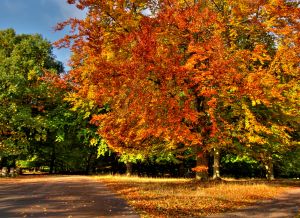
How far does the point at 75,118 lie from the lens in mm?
41219

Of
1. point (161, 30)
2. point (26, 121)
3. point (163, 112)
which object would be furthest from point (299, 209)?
point (26, 121)

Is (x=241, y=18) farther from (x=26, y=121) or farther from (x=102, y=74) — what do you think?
(x=26, y=121)

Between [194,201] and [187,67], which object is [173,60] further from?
[194,201]

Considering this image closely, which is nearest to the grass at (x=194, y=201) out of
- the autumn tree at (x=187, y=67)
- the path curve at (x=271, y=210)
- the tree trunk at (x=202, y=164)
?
the path curve at (x=271, y=210)

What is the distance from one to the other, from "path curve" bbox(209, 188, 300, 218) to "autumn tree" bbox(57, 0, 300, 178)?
3515mm

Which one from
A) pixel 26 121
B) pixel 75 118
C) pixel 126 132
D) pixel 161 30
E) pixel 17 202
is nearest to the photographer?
pixel 17 202

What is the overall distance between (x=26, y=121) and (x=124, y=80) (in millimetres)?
20454

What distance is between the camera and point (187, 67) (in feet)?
59.0

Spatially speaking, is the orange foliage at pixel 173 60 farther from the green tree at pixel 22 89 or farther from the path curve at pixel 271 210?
the green tree at pixel 22 89

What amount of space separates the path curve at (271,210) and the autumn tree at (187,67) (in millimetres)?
3515

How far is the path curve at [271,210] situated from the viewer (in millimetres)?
12953

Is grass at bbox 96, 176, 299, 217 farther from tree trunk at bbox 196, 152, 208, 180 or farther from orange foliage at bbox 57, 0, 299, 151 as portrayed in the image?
tree trunk at bbox 196, 152, 208, 180

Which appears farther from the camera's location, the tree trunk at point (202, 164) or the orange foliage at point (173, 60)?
the tree trunk at point (202, 164)

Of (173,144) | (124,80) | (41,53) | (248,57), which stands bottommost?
(173,144)
